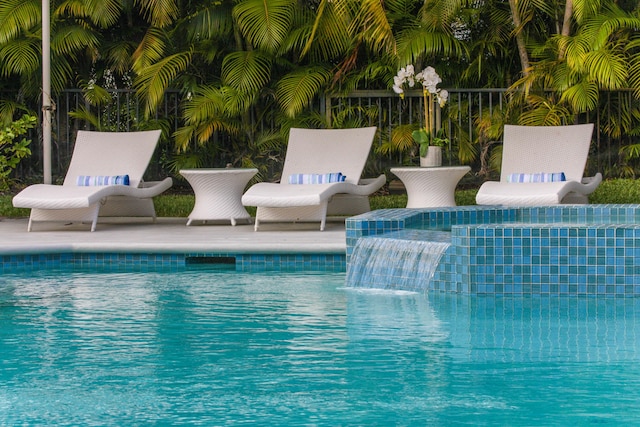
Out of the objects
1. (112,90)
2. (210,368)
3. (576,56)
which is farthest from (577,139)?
(210,368)

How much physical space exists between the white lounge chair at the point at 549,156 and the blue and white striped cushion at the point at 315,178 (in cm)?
145

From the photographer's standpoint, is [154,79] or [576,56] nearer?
[576,56]

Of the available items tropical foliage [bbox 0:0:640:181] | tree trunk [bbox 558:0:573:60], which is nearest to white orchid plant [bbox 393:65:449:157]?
A: tropical foliage [bbox 0:0:640:181]

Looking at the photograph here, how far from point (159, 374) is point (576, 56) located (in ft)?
26.1

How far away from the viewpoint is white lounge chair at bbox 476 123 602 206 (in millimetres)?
10688

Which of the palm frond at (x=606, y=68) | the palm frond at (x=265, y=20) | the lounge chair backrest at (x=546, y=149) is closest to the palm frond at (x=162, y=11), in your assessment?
the palm frond at (x=265, y=20)

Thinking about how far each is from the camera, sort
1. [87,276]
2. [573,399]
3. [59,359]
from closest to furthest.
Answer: [573,399]
[59,359]
[87,276]

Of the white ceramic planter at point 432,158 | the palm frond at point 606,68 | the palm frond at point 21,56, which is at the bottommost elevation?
the white ceramic planter at point 432,158

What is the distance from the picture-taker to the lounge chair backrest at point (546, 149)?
11.1 meters

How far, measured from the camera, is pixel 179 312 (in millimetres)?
6668

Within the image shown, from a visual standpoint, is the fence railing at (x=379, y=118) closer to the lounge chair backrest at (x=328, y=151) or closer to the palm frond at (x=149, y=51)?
the palm frond at (x=149, y=51)

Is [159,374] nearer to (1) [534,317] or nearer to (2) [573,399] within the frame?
(2) [573,399]

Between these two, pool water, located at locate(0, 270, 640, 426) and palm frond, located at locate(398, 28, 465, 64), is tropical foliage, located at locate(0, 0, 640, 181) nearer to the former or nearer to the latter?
palm frond, located at locate(398, 28, 465, 64)

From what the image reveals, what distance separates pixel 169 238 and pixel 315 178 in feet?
6.72
